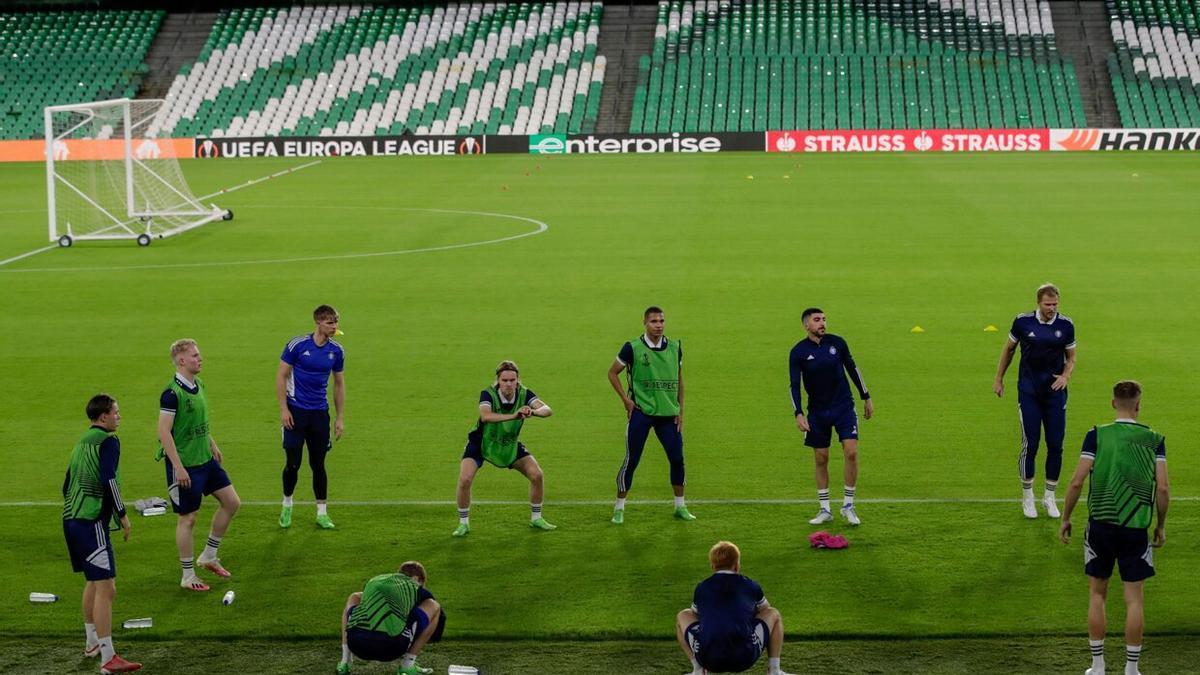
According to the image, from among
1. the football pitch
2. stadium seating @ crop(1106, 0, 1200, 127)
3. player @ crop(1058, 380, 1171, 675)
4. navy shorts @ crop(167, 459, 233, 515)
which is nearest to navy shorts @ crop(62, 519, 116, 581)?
the football pitch

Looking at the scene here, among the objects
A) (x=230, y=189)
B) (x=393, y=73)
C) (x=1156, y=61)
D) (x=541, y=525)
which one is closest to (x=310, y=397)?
(x=541, y=525)

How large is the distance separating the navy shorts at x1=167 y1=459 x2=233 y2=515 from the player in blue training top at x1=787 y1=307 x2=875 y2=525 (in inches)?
197

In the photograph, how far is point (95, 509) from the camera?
10.1m

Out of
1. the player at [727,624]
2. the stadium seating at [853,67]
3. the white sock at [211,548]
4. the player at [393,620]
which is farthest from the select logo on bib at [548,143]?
the player at [727,624]

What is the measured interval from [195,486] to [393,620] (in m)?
2.93

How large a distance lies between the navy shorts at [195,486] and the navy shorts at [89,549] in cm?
136

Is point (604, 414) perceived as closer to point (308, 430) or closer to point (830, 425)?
point (830, 425)

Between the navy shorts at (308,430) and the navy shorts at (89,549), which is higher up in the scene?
the navy shorts at (308,430)

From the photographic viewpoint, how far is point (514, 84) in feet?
222

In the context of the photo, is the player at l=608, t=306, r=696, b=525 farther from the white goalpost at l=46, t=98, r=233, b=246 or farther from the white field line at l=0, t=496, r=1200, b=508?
the white goalpost at l=46, t=98, r=233, b=246

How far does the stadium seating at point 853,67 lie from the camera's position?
206 feet

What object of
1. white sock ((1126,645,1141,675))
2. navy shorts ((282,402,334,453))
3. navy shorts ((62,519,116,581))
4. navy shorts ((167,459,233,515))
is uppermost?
navy shorts ((282,402,334,453))

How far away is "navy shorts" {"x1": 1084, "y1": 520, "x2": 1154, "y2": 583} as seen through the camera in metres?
9.49

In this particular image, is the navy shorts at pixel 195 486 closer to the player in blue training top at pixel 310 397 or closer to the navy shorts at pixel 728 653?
the player in blue training top at pixel 310 397
